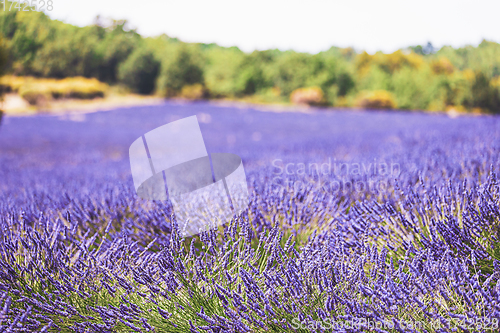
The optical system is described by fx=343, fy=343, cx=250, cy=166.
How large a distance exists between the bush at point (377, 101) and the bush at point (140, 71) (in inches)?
379

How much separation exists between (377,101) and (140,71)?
10763mm

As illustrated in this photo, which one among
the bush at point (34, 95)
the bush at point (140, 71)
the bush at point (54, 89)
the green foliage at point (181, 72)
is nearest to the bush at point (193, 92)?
the green foliage at point (181, 72)

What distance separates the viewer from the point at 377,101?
13.5 meters

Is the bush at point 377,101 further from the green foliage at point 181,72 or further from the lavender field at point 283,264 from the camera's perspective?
the lavender field at point 283,264

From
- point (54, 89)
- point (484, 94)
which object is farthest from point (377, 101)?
point (54, 89)

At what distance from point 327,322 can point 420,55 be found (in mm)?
21522

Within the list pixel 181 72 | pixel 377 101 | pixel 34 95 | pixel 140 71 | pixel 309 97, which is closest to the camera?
pixel 34 95

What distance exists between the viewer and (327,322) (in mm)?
815

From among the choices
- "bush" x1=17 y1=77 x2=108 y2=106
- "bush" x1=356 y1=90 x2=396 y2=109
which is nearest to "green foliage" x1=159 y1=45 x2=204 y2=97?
"bush" x1=17 y1=77 x2=108 y2=106

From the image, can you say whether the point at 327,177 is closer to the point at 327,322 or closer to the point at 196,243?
the point at 196,243

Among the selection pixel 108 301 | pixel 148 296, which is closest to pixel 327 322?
pixel 148 296

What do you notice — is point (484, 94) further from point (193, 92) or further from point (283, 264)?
point (193, 92)

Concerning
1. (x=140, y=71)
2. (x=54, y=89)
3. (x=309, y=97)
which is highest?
(x=140, y=71)

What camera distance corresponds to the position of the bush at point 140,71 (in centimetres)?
1591
